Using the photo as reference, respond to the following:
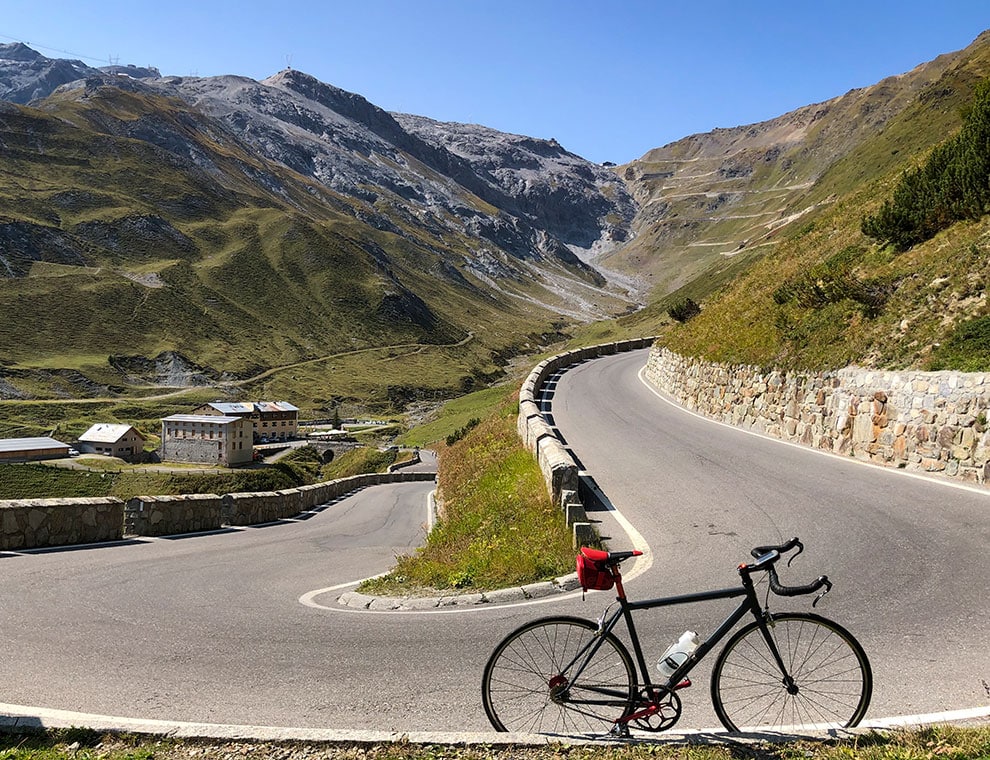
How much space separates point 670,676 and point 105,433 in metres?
99.1

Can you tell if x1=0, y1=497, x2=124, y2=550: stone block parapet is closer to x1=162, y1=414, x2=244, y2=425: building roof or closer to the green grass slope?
x1=162, y1=414, x2=244, y2=425: building roof

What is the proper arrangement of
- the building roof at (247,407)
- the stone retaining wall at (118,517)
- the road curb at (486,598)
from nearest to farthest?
the road curb at (486,598) → the stone retaining wall at (118,517) → the building roof at (247,407)

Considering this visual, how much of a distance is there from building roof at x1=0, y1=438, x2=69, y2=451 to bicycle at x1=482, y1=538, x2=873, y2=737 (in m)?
88.8

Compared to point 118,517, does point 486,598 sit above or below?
above

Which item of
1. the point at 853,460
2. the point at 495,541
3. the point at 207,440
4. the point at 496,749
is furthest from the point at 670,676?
the point at 207,440

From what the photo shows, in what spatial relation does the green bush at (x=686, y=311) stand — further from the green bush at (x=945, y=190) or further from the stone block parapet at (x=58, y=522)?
the stone block parapet at (x=58, y=522)

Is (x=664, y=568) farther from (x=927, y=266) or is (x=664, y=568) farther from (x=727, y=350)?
(x=727, y=350)

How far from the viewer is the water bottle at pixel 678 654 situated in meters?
4.52

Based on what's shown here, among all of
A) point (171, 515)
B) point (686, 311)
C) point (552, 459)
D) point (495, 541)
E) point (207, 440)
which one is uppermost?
point (686, 311)

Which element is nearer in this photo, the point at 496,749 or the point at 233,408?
the point at 496,749

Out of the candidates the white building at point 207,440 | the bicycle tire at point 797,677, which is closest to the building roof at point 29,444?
the white building at point 207,440

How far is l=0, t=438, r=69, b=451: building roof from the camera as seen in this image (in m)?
74.2

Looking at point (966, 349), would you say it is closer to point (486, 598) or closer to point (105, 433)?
point (486, 598)

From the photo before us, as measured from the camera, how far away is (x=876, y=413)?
1452cm
